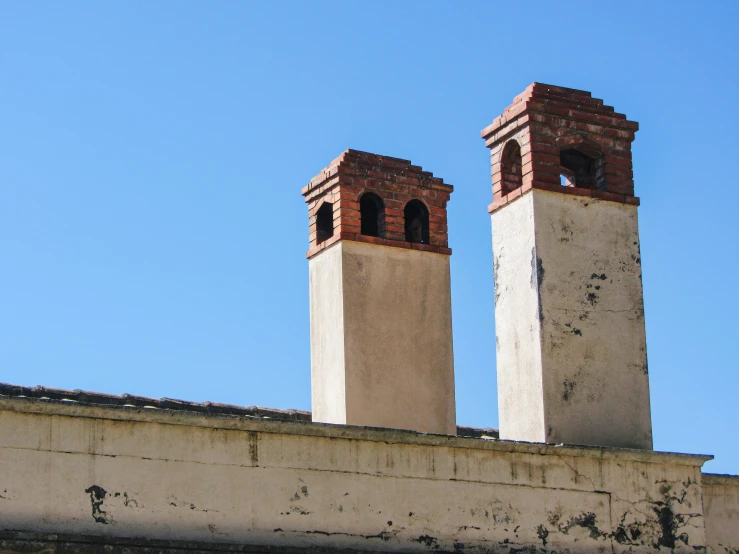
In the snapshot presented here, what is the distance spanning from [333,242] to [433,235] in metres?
1.00

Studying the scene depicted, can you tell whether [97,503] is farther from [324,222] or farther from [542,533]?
[324,222]

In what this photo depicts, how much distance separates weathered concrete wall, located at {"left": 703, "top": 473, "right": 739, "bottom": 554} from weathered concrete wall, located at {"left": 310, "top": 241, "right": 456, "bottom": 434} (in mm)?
2351

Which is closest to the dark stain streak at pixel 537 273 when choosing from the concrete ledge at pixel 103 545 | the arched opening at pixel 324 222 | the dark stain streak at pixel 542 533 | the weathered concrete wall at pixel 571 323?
the weathered concrete wall at pixel 571 323

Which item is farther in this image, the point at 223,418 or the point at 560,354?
the point at 560,354

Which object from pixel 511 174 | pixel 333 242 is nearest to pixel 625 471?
pixel 511 174

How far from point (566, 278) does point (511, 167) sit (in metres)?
1.16

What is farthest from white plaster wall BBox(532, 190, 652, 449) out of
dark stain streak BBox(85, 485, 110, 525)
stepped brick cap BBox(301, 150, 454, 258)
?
dark stain streak BBox(85, 485, 110, 525)

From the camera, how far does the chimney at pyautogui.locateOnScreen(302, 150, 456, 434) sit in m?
11.2

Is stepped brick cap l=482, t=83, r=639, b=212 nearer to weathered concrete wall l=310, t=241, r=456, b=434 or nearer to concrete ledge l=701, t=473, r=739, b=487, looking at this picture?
weathered concrete wall l=310, t=241, r=456, b=434

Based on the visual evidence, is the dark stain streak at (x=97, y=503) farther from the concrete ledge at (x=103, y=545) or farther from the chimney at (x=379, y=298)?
the chimney at (x=379, y=298)

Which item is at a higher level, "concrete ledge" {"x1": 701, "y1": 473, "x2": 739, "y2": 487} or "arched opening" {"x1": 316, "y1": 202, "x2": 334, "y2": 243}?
"arched opening" {"x1": 316, "y1": 202, "x2": 334, "y2": 243}

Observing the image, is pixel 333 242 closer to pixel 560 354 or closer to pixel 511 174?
pixel 511 174

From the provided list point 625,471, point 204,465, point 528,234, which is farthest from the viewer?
point 528,234

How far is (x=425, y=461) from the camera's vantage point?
29.3 feet
